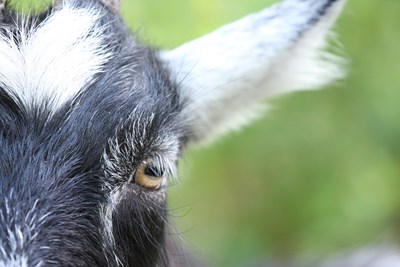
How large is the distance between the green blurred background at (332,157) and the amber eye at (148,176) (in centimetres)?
387

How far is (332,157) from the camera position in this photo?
8.63m

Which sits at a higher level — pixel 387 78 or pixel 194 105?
pixel 387 78

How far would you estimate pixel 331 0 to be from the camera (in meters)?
4.93

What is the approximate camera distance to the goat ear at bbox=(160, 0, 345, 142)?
5.01 metres

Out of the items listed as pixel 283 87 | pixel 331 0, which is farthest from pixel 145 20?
pixel 331 0

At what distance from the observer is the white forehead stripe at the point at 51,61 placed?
393cm

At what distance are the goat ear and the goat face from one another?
2 cm

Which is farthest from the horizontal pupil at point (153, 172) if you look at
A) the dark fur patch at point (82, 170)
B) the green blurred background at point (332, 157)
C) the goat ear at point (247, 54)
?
the green blurred background at point (332, 157)

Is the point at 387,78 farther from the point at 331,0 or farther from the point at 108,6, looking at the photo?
the point at 108,6

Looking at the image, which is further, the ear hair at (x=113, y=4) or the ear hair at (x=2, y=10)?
the ear hair at (x=113, y=4)

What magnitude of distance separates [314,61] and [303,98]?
322 cm

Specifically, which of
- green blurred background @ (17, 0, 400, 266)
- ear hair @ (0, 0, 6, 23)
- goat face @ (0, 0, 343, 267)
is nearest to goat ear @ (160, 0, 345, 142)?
goat face @ (0, 0, 343, 267)

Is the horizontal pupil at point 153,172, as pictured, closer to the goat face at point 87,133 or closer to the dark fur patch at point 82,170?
the goat face at point 87,133

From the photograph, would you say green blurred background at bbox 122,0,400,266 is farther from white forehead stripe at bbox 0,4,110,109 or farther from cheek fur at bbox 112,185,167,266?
white forehead stripe at bbox 0,4,110,109
